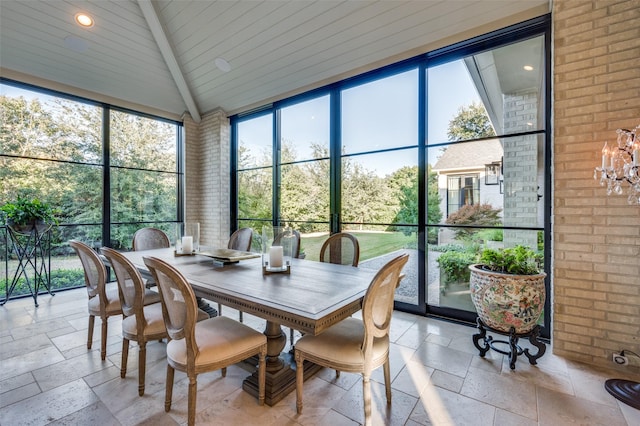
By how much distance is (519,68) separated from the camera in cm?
291

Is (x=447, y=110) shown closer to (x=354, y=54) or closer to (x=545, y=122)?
(x=545, y=122)

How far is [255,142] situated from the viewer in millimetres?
5156

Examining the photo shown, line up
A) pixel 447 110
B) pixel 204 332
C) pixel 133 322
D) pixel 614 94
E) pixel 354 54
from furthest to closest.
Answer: pixel 354 54
pixel 447 110
pixel 614 94
pixel 133 322
pixel 204 332

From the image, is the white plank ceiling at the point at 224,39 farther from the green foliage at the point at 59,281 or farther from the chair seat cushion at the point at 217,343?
the chair seat cushion at the point at 217,343

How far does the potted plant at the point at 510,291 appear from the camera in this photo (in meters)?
2.23

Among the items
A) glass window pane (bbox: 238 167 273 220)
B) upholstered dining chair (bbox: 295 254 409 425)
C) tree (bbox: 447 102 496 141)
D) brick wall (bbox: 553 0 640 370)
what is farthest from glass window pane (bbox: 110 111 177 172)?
brick wall (bbox: 553 0 640 370)

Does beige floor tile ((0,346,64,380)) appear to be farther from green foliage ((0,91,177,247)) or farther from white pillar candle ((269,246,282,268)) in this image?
green foliage ((0,91,177,247))

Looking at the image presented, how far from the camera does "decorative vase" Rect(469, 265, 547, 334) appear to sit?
222 cm

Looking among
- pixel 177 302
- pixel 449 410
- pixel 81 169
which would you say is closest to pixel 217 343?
pixel 177 302

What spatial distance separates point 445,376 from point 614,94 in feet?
8.14

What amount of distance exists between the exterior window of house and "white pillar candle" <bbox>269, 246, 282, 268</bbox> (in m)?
2.05

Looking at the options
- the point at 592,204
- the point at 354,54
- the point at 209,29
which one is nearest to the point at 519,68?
the point at 592,204

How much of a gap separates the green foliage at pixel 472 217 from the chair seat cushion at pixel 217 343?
239cm

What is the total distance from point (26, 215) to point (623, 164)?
233 inches
